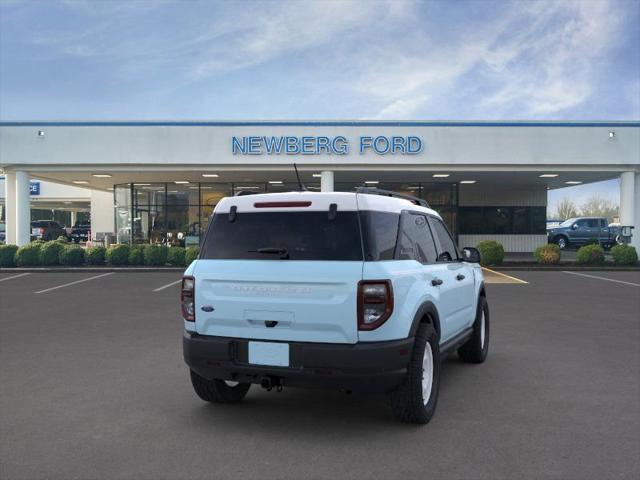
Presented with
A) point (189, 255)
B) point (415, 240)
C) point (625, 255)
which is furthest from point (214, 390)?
point (625, 255)

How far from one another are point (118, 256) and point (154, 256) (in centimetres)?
133

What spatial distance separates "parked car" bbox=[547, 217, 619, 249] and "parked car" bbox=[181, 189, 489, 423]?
1254 inches

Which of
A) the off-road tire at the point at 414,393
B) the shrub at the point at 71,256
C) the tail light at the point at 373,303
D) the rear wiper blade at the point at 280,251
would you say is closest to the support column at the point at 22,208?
the shrub at the point at 71,256

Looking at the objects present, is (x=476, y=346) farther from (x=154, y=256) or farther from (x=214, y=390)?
(x=154, y=256)

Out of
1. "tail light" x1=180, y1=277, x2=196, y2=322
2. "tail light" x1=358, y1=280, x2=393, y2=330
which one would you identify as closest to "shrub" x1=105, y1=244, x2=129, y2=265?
"tail light" x1=180, y1=277, x2=196, y2=322

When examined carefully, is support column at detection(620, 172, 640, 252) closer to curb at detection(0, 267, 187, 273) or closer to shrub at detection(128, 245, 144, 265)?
curb at detection(0, 267, 187, 273)

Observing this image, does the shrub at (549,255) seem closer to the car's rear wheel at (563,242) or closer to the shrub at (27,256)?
the car's rear wheel at (563,242)

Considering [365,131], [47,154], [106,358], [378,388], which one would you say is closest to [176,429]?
[378,388]

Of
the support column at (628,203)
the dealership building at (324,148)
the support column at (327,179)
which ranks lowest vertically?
the support column at (628,203)

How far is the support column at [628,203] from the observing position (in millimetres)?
22703

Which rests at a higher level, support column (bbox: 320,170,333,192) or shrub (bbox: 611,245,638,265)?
support column (bbox: 320,170,333,192)

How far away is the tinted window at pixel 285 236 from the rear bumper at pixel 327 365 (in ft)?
2.20

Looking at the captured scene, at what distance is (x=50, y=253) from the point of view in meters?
21.0

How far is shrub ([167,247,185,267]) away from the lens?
21.0 metres
